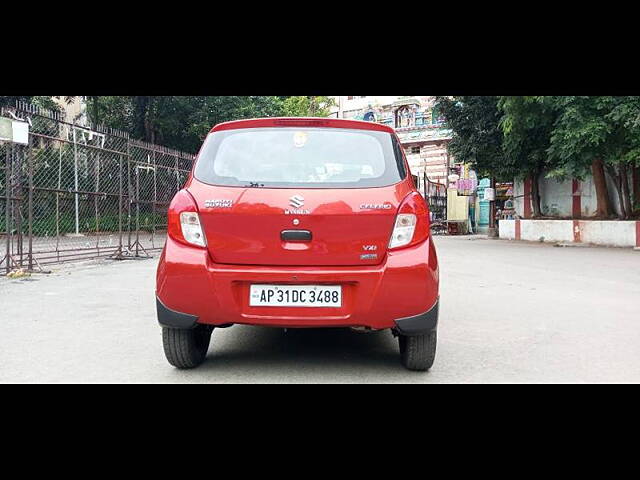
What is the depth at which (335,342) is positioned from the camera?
505 centimetres

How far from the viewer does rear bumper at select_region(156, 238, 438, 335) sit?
368cm

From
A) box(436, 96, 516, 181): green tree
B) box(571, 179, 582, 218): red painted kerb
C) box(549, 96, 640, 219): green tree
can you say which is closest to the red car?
box(549, 96, 640, 219): green tree

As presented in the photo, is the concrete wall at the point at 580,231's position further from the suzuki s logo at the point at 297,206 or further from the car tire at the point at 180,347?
the car tire at the point at 180,347

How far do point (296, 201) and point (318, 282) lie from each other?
514 mm

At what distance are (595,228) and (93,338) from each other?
16275mm

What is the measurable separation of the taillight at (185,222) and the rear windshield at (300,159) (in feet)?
0.67

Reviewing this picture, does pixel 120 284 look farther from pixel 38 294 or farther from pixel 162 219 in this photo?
pixel 162 219

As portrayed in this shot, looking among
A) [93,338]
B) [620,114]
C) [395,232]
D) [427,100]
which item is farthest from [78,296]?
[427,100]

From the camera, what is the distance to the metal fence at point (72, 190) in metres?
10.0

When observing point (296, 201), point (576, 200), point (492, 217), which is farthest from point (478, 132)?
point (296, 201)

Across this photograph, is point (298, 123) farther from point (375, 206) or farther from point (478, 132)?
point (478, 132)

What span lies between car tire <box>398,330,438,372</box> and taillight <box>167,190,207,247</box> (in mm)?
1483

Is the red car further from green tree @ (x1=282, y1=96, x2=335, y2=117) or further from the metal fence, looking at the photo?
green tree @ (x1=282, y1=96, x2=335, y2=117)

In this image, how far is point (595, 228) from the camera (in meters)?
17.9
